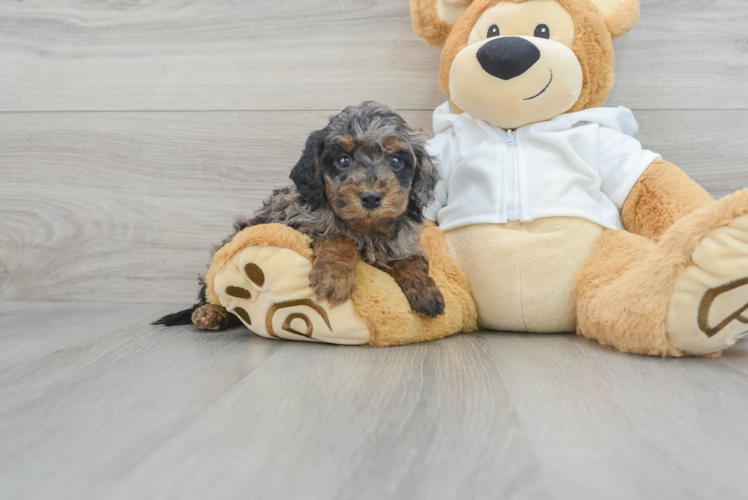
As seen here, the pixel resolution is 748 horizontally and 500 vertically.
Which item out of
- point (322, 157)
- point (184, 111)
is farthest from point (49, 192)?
point (322, 157)

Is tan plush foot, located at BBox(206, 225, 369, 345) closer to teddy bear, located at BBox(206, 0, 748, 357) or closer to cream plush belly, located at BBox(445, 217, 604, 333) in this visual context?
teddy bear, located at BBox(206, 0, 748, 357)

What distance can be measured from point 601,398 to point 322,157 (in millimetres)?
819

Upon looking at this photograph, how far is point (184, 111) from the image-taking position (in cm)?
207

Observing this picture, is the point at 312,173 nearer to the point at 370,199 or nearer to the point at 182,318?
the point at 370,199

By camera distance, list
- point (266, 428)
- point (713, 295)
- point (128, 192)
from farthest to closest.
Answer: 1. point (128, 192)
2. point (713, 295)
3. point (266, 428)

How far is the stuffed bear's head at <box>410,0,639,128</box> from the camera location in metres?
1.44

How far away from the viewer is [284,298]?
1.31m

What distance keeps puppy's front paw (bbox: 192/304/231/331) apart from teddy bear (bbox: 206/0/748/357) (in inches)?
6.2

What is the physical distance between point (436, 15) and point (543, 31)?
0.34 m

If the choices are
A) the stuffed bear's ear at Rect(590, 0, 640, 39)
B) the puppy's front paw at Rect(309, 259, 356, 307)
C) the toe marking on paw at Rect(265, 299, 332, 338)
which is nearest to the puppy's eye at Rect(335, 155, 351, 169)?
the puppy's front paw at Rect(309, 259, 356, 307)

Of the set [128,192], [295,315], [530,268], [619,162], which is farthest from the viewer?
[128,192]

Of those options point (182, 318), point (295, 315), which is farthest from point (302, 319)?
point (182, 318)

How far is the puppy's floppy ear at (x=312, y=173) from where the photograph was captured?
4.30 ft

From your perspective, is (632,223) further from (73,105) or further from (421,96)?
(73,105)
